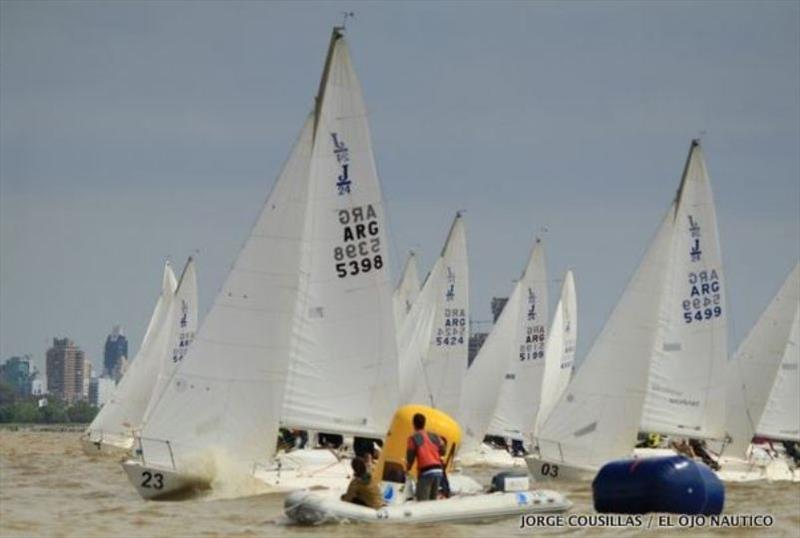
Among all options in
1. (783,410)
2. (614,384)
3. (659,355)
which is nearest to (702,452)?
(659,355)

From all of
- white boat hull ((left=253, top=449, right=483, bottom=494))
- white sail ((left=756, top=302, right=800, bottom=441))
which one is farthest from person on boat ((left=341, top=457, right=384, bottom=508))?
white sail ((left=756, top=302, right=800, bottom=441))

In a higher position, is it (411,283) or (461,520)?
(411,283)

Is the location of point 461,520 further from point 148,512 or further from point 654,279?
point 654,279

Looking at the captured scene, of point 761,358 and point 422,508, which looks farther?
point 761,358

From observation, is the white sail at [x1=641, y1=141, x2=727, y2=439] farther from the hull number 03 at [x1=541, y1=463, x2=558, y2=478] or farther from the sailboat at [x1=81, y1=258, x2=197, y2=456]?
the sailboat at [x1=81, y1=258, x2=197, y2=456]

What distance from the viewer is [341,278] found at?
34500 millimetres

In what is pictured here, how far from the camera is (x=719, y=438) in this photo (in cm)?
4347

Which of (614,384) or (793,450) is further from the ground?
(614,384)

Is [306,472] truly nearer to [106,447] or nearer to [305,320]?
[305,320]

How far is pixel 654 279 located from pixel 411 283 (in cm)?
2519

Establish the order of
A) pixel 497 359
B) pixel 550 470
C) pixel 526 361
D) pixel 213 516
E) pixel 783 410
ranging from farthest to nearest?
1. pixel 526 361
2. pixel 497 359
3. pixel 783 410
4. pixel 550 470
5. pixel 213 516

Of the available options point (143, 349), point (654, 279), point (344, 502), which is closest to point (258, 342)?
point (344, 502)

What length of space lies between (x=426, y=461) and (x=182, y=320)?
35454 mm
